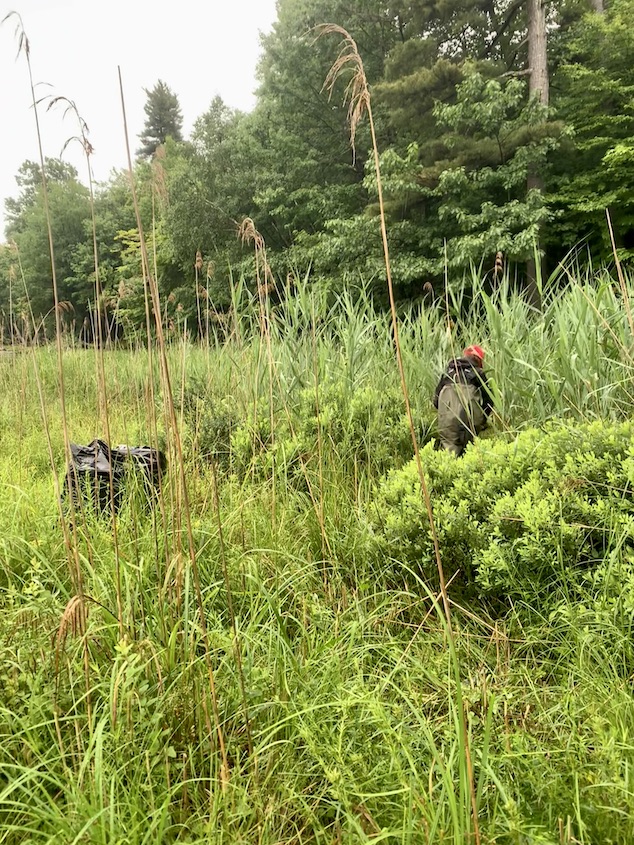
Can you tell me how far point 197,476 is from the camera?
2324 mm

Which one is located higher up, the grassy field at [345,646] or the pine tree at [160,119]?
the pine tree at [160,119]

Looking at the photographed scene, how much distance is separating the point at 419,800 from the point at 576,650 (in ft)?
2.28

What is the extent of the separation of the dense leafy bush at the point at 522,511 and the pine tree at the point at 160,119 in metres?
33.4

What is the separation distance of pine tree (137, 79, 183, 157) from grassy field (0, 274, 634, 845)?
3320 centimetres

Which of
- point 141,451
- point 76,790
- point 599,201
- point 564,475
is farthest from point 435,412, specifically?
point 599,201

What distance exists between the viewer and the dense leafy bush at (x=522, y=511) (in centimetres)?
150

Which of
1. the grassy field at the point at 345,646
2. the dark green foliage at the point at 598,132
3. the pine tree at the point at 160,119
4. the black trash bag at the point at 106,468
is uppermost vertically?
the pine tree at the point at 160,119

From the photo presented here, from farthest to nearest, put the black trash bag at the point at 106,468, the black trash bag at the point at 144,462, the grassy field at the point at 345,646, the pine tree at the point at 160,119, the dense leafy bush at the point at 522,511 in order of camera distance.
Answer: the pine tree at the point at 160,119 < the black trash bag at the point at 106,468 < the black trash bag at the point at 144,462 < the dense leafy bush at the point at 522,511 < the grassy field at the point at 345,646

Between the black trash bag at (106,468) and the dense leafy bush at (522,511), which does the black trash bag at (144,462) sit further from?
the dense leafy bush at (522,511)

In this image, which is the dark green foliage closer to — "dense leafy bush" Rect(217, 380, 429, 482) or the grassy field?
"dense leafy bush" Rect(217, 380, 429, 482)

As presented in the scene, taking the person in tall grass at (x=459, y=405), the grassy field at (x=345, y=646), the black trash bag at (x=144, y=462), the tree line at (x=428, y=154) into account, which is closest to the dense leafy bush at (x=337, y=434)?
the grassy field at (x=345, y=646)

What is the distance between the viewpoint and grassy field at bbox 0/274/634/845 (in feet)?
3.01

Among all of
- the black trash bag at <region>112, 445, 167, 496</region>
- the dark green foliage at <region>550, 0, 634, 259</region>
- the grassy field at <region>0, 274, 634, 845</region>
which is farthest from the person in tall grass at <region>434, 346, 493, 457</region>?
the dark green foliage at <region>550, 0, 634, 259</region>

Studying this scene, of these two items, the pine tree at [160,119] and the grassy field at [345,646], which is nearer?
the grassy field at [345,646]
